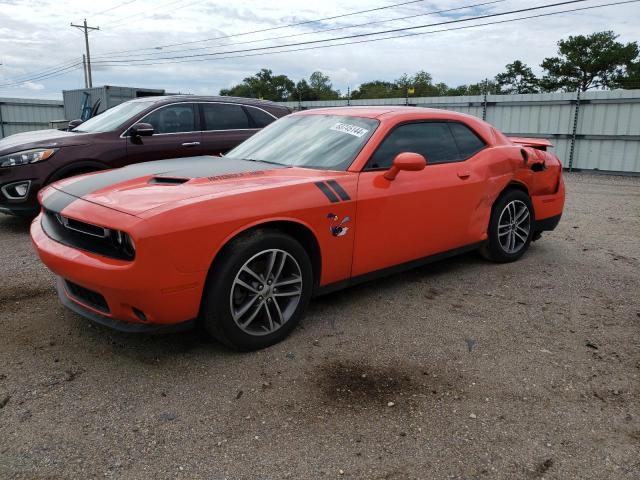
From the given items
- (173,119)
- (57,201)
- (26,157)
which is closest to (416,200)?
(57,201)

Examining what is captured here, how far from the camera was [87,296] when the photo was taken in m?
3.04

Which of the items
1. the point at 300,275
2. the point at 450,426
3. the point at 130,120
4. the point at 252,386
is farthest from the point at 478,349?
the point at 130,120

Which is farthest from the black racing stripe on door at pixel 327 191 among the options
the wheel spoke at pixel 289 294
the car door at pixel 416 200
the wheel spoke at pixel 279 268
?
the wheel spoke at pixel 289 294

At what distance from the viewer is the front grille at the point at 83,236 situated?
2.85 m

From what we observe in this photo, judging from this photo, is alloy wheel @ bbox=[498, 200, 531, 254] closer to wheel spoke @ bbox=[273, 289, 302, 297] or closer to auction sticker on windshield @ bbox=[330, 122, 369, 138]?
auction sticker on windshield @ bbox=[330, 122, 369, 138]

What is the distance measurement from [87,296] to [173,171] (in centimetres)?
104

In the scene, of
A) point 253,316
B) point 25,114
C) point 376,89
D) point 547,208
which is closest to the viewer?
point 253,316

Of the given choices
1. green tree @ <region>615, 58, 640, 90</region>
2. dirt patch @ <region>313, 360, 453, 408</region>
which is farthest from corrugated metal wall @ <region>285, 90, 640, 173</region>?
green tree @ <region>615, 58, 640, 90</region>

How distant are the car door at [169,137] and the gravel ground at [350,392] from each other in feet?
9.01

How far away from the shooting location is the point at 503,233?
16.6 ft

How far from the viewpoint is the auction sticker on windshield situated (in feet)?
12.9

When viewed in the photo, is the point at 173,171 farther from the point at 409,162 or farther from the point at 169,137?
the point at 169,137

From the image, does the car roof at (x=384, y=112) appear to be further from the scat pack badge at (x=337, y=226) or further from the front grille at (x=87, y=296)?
the front grille at (x=87, y=296)

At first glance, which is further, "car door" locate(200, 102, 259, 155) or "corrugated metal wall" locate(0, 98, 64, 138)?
"corrugated metal wall" locate(0, 98, 64, 138)
